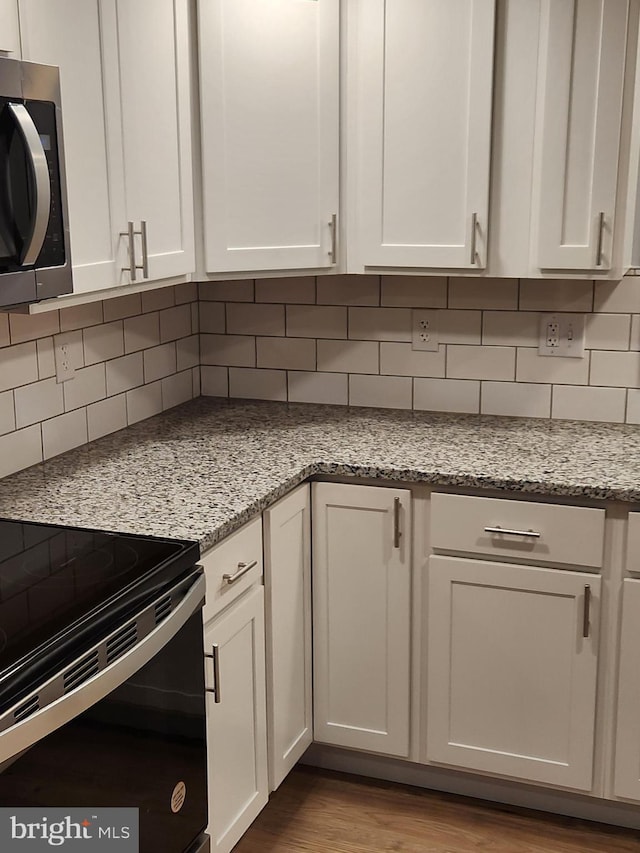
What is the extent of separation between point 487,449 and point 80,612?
A: 4.15ft

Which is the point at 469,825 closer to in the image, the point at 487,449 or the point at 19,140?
the point at 487,449

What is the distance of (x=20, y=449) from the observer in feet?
7.68

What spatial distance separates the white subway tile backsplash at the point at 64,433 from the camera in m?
2.44

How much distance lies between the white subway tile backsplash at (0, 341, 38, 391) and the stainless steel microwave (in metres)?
0.54

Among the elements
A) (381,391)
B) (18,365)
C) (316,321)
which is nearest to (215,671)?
(18,365)

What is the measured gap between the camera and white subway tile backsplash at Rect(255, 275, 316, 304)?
118 inches

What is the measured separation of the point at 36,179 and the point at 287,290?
4.61 feet

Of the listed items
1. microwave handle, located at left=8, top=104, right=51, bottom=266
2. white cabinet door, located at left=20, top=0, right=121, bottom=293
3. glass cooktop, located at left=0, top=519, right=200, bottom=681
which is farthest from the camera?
white cabinet door, located at left=20, top=0, right=121, bottom=293

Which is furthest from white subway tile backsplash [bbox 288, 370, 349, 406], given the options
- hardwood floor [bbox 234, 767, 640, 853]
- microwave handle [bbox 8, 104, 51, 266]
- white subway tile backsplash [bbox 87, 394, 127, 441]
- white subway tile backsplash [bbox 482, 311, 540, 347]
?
microwave handle [bbox 8, 104, 51, 266]

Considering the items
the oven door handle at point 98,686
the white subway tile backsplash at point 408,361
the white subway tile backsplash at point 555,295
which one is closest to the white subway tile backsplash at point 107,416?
the white subway tile backsplash at point 408,361

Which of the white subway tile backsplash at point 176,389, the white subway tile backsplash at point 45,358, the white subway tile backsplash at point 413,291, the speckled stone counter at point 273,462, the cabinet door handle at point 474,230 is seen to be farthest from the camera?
the white subway tile backsplash at point 176,389

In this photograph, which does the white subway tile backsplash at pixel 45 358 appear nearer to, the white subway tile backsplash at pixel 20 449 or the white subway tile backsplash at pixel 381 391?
the white subway tile backsplash at pixel 20 449

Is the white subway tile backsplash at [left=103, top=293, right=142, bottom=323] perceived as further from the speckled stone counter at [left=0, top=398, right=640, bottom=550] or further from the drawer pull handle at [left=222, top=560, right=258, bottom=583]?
the drawer pull handle at [left=222, top=560, right=258, bottom=583]

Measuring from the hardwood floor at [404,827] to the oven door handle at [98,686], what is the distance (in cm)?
91
